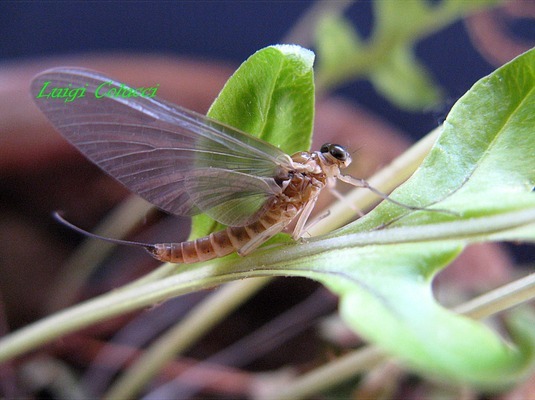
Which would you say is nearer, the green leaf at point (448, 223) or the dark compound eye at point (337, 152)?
the green leaf at point (448, 223)

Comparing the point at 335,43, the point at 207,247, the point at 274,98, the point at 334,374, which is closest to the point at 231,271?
the point at 207,247

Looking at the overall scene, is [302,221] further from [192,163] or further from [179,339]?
[179,339]

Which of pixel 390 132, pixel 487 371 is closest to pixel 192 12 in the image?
pixel 390 132

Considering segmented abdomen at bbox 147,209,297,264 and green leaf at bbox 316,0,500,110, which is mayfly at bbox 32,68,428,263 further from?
green leaf at bbox 316,0,500,110

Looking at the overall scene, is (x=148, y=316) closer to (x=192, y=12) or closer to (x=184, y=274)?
(x=184, y=274)

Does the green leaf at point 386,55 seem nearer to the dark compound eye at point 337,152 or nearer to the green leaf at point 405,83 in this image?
the green leaf at point 405,83
